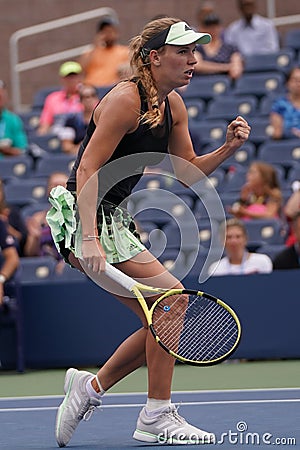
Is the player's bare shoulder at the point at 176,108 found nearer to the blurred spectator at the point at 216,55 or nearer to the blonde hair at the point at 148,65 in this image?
the blonde hair at the point at 148,65

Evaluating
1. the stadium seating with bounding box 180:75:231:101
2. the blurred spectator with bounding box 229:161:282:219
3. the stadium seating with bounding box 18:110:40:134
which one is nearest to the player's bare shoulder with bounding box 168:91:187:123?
the blurred spectator with bounding box 229:161:282:219

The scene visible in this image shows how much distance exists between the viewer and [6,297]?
891 centimetres

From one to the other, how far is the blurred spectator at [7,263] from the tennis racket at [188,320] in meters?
4.08

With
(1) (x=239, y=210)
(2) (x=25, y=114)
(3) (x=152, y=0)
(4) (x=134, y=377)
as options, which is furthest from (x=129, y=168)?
(3) (x=152, y=0)

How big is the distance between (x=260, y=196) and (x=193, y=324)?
4847mm

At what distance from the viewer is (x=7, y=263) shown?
8.88 metres

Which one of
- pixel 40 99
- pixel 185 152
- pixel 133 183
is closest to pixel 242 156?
pixel 40 99

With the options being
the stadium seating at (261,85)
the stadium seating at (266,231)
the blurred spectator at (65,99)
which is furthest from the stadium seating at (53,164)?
the stadium seating at (266,231)

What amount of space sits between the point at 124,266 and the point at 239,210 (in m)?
4.70

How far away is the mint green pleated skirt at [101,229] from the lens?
5.00 metres

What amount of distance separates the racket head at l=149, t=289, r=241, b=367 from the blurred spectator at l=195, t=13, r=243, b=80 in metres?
7.47

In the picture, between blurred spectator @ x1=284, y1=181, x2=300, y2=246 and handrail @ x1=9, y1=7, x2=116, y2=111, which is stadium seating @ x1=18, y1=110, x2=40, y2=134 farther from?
blurred spectator @ x1=284, y1=181, x2=300, y2=246

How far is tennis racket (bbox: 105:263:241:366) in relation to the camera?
4792 millimetres

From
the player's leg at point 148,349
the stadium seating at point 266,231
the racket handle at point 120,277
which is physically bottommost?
the stadium seating at point 266,231
